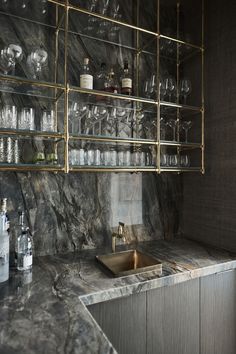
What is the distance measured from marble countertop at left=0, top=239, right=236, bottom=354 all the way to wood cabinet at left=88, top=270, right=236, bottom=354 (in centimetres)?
8

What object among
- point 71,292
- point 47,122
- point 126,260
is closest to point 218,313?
point 126,260

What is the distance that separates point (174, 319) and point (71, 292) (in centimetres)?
66

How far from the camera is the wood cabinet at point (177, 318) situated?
1296mm

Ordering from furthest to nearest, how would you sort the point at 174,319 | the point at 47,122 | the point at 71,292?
1. the point at 47,122
2. the point at 174,319
3. the point at 71,292

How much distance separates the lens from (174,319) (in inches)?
57.4

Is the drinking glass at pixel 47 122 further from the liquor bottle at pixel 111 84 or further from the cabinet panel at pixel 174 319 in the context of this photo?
the cabinet panel at pixel 174 319

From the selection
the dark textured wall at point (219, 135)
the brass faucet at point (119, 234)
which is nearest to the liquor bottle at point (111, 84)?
the dark textured wall at point (219, 135)

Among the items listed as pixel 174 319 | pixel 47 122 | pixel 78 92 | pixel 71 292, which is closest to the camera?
pixel 71 292

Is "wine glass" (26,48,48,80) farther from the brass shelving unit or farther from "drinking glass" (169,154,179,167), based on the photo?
"drinking glass" (169,154,179,167)

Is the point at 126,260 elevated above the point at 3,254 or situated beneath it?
situated beneath

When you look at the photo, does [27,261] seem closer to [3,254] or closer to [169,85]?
[3,254]

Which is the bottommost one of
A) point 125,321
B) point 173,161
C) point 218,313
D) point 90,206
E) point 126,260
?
point 218,313

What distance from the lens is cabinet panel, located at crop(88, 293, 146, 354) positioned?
127 cm

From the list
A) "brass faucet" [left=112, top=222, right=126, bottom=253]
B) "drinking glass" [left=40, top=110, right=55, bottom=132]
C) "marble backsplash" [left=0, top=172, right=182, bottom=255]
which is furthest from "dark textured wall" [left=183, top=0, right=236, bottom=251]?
"drinking glass" [left=40, top=110, right=55, bottom=132]
